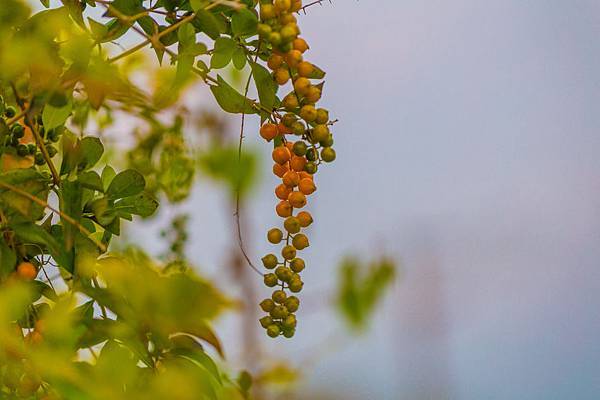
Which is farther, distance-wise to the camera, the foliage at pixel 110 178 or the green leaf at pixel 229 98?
the green leaf at pixel 229 98

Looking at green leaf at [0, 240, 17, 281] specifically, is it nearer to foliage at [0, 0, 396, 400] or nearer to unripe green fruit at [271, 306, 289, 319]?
foliage at [0, 0, 396, 400]

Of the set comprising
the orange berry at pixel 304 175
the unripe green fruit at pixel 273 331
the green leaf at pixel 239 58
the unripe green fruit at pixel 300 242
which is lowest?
the unripe green fruit at pixel 273 331

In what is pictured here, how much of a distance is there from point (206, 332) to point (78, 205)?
0.10 m

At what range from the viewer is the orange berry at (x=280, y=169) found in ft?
1.64

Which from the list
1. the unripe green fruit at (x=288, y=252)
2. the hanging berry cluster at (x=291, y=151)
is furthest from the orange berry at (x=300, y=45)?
the unripe green fruit at (x=288, y=252)

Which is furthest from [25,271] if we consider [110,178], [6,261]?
[110,178]

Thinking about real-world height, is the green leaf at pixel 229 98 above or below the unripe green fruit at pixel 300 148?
above

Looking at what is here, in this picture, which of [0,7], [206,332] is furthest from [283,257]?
[0,7]

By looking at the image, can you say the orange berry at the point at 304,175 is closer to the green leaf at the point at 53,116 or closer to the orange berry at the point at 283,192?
the orange berry at the point at 283,192

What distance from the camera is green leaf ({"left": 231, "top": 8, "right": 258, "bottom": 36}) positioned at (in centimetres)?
47

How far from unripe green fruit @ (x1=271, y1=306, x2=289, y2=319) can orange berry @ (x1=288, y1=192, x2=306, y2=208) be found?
53 mm

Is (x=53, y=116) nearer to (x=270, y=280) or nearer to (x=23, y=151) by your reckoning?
(x=23, y=151)

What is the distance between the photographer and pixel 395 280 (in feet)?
0.90

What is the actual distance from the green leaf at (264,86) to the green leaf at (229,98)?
0.04ft
